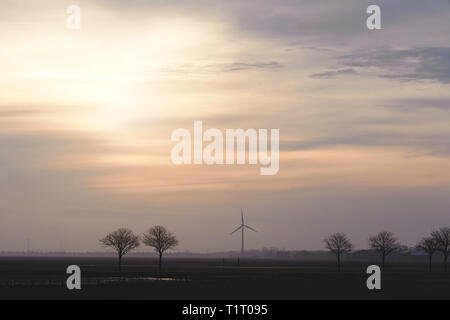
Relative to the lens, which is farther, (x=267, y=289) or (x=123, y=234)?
(x=123, y=234)

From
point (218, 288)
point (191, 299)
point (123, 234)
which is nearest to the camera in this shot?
point (191, 299)

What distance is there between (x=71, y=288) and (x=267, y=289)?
21373mm

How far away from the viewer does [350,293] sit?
73938mm

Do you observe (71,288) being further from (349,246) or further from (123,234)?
(349,246)

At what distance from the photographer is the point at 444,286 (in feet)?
288

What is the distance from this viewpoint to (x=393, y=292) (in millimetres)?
75812
